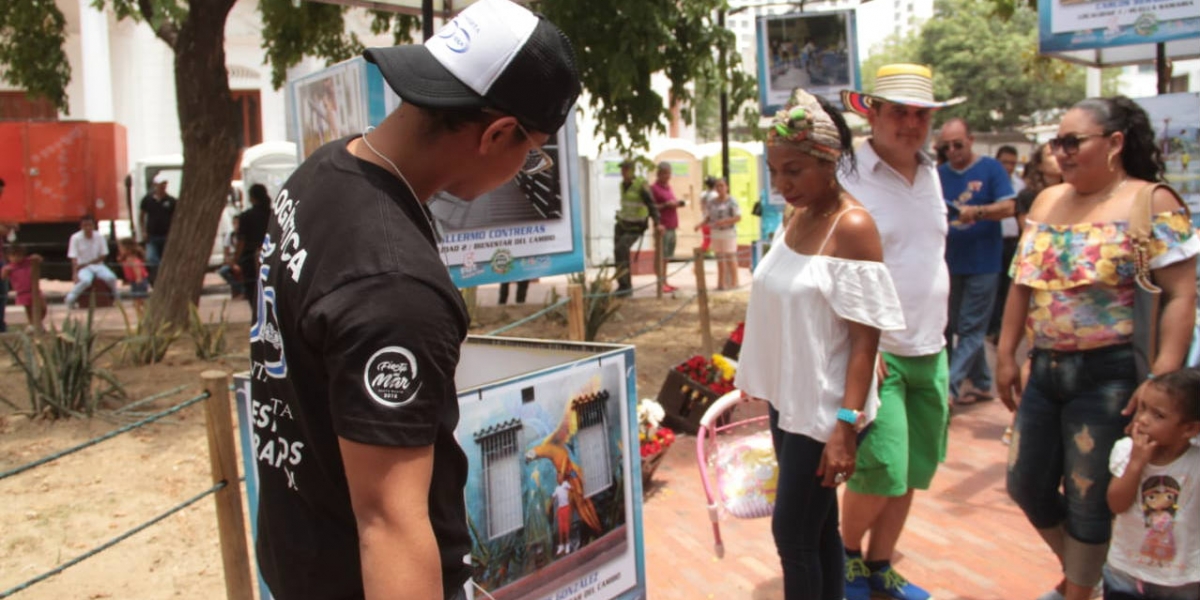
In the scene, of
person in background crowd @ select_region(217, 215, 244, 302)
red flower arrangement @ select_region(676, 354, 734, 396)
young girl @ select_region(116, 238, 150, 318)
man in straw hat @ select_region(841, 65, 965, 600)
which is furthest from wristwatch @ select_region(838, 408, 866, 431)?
young girl @ select_region(116, 238, 150, 318)

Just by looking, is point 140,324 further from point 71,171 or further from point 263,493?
point 71,171

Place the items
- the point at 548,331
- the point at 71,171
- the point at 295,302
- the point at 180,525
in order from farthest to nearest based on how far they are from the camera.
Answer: the point at 71,171
the point at 548,331
the point at 180,525
the point at 295,302

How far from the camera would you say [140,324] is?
8.52 metres

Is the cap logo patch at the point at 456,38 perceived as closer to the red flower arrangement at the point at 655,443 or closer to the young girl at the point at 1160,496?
the young girl at the point at 1160,496

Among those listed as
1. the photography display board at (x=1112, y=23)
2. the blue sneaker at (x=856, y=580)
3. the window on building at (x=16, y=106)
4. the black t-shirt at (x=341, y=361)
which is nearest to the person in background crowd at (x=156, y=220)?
the window on building at (x=16, y=106)

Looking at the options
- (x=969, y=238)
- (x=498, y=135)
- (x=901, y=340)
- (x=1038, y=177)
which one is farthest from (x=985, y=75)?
(x=498, y=135)

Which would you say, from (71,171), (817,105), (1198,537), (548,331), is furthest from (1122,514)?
(71,171)

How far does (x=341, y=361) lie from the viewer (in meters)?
1.26

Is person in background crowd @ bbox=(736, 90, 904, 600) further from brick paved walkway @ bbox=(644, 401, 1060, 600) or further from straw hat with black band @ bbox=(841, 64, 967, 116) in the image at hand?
brick paved walkway @ bbox=(644, 401, 1060, 600)

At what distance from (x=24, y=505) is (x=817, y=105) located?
425 centimetres

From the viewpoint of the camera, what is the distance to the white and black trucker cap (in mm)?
1358

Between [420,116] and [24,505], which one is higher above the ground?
[420,116]

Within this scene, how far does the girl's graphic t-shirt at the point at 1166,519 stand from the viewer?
10.1ft

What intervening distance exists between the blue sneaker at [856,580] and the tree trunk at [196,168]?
23.7 feet
